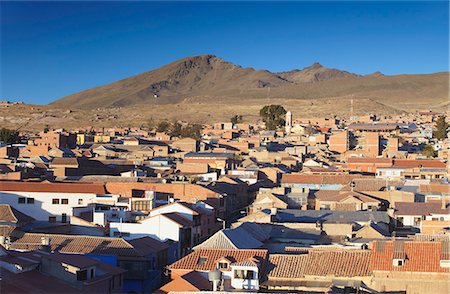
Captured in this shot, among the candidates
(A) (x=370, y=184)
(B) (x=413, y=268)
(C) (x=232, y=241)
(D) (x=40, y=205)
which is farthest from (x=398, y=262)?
(A) (x=370, y=184)

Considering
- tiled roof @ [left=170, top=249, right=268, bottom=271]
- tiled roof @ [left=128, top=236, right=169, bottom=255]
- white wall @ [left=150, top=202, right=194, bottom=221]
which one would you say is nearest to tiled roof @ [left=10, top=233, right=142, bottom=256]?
tiled roof @ [left=128, top=236, right=169, bottom=255]

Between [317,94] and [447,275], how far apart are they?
6927 inches

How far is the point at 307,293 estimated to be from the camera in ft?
54.4

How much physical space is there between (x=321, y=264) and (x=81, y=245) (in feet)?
23.9

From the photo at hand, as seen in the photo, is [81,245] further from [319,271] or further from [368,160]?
[368,160]

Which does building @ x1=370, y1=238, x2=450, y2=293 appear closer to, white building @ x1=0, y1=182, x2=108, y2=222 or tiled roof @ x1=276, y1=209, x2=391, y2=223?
tiled roof @ x1=276, y1=209, x2=391, y2=223

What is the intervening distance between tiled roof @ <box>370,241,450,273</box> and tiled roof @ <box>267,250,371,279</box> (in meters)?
0.31

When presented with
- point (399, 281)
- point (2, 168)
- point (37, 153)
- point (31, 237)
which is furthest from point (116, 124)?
point (399, 281)

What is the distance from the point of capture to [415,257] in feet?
58.7

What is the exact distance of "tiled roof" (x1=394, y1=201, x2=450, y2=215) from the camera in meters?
30.6

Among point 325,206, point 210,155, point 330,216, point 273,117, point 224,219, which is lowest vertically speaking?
point 224,219

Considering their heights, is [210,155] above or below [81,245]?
above

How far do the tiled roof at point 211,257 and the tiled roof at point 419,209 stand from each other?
42.5 ft

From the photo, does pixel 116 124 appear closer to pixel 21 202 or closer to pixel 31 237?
pixel 21 202
